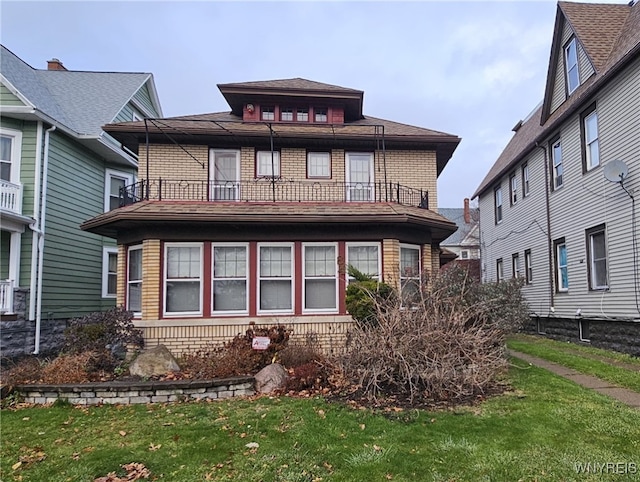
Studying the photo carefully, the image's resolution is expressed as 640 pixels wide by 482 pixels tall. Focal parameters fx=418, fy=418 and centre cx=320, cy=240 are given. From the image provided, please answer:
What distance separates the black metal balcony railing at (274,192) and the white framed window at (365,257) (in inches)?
62.3

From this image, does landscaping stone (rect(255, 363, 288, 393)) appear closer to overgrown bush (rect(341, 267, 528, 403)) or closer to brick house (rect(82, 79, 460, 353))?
overgrown bush (rect(341, 267, 528, 403))

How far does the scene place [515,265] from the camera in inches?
688

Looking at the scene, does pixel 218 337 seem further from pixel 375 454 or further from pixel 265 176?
pixel 375 454

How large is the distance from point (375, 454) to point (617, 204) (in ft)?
30.4

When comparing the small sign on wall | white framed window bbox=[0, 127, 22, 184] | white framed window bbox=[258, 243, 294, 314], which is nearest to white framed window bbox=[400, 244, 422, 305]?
white framed window bbox=[258, 243, 294, 314]

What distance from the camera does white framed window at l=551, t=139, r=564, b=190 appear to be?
13.4 metres

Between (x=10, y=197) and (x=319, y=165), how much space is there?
8.49 meters

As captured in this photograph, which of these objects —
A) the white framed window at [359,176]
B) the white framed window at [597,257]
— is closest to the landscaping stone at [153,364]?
the white framed window at [359,176]

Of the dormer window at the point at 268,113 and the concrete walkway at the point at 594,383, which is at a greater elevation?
the dormer window at the point at 268,113

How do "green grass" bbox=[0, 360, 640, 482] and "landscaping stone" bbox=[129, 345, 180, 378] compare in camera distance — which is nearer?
"green grass" bbox=[0, 360, 640, 482]

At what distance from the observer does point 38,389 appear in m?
7.21

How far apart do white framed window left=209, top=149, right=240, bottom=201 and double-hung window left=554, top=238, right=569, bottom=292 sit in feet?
33.8

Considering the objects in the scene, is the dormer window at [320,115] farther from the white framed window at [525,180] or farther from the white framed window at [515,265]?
the white framed window at [515,265]

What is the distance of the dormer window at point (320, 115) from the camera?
43.2 ft
